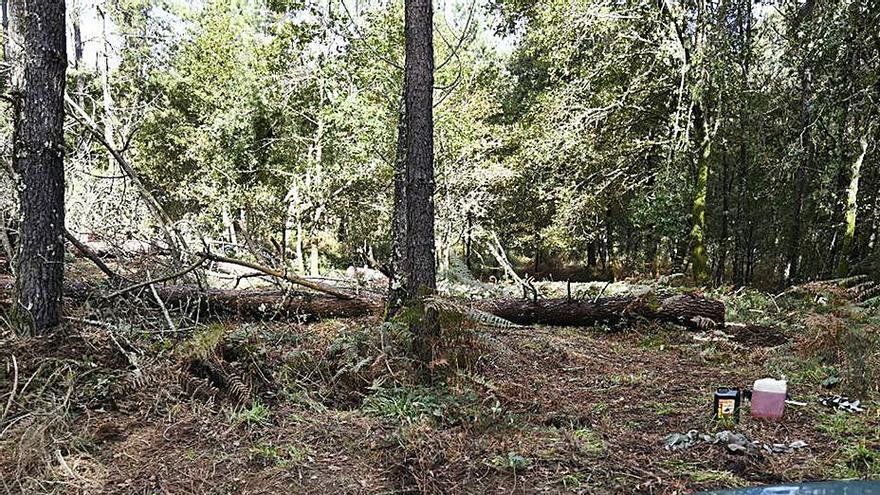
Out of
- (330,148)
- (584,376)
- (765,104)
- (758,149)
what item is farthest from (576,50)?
(584,376)

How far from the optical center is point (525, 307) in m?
6.52

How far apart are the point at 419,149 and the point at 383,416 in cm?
194

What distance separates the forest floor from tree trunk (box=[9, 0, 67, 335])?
0.90 ft

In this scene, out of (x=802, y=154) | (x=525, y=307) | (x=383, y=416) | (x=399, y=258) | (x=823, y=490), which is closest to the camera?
(x=823, y=490)

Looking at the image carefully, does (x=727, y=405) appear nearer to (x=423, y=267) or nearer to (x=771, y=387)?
(x=771, y=387)

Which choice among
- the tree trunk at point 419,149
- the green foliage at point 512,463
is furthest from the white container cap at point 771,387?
the tree trunk at point 419,149

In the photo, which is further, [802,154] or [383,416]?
[802,154]

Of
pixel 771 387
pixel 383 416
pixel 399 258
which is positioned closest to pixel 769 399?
pixel 771 387

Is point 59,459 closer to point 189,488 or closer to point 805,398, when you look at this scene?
point 189,488

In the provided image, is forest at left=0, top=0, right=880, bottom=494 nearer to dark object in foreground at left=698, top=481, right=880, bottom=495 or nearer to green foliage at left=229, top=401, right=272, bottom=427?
green foliage at left=229, top=401, right=272, bottom=427

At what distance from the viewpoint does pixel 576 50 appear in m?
9.87

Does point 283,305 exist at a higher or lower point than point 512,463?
higher

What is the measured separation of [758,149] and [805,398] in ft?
27.6

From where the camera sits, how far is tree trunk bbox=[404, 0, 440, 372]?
4184 mm
